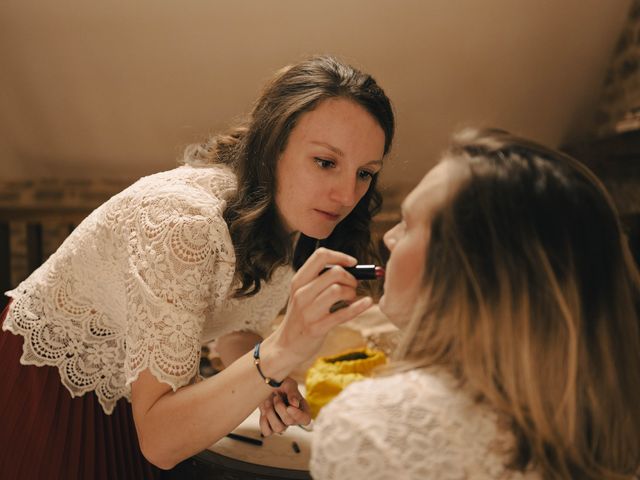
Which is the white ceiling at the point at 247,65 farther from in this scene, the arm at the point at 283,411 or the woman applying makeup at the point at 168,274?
the arm at the point at 283,411

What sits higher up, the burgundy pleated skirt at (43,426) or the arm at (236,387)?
the arm at (236,387)

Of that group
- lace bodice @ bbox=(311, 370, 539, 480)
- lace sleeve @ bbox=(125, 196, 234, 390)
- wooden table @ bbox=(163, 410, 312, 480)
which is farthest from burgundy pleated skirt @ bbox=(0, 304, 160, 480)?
lace bodice @ bbox=(311, 370, 539, 480)

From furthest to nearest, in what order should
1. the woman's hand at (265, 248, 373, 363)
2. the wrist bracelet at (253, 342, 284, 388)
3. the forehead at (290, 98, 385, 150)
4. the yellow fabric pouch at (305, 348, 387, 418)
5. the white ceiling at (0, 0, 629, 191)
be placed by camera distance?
the white ceiling at (0, 0, 629, 191) → the yellow fabric pouch at (305, 348, 387, 418) → the forehead at (290, 98, 385, 150) → the wrist bracelet at (253, 342, 284, 388) → the woman's hand at (265, 248, 373, 363)

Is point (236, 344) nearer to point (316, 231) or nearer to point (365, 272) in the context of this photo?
point (316, 231)

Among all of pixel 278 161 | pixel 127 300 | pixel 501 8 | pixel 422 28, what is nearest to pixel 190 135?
pixel 422 28

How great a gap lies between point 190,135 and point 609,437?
2.86 meters

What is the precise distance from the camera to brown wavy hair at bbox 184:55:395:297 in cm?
138

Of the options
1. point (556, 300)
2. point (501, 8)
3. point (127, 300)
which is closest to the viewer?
point (556, 300)

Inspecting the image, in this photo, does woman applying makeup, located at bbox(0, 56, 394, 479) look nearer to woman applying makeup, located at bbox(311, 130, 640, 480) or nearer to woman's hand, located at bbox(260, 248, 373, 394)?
woman's hand, located at bbox(260, 248, 373, 394)

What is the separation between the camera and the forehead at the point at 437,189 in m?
0.83

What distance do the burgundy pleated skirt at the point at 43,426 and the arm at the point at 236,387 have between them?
354 mm

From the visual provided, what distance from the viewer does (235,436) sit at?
1423mm

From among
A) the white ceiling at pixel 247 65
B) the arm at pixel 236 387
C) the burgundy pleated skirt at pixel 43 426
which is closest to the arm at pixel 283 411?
the arm at pixel 236 387

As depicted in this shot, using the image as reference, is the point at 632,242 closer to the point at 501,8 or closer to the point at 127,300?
the point at 501,8
